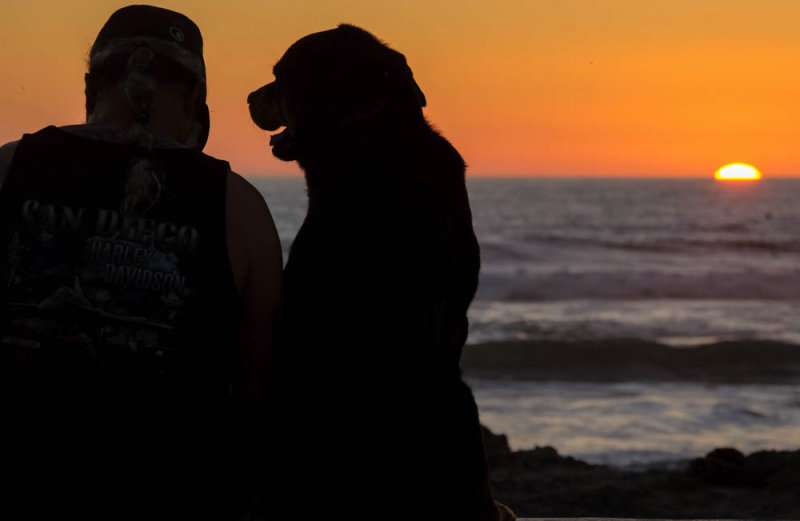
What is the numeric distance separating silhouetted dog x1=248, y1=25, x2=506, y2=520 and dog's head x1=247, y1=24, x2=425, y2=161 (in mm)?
58

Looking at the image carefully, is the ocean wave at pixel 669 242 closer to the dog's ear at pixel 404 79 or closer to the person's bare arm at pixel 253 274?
the dog's ear at pixel 404 79

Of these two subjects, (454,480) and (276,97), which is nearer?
(454,480)

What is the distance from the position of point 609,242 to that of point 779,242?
6.44 m

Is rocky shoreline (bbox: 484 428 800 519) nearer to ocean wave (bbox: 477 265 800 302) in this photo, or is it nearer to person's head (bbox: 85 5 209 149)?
person's head (bbox: 85 5 209 149)

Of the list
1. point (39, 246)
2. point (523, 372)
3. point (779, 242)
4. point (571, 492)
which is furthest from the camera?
point (779, 242)

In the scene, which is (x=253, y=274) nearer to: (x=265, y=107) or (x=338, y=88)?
(x=338, y=88)

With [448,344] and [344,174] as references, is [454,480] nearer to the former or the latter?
[448,344]

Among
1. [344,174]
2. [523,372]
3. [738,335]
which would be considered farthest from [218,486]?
[738,335]

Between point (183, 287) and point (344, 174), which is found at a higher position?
point (344, 174)

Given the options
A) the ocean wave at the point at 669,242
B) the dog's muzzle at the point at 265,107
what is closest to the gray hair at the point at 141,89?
the dog's muzzle at the point at 265,107

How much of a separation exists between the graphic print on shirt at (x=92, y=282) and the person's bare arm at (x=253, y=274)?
13 cm

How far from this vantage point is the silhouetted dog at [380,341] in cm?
222

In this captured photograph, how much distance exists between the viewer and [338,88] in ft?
8.05

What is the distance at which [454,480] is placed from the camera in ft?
7.53
